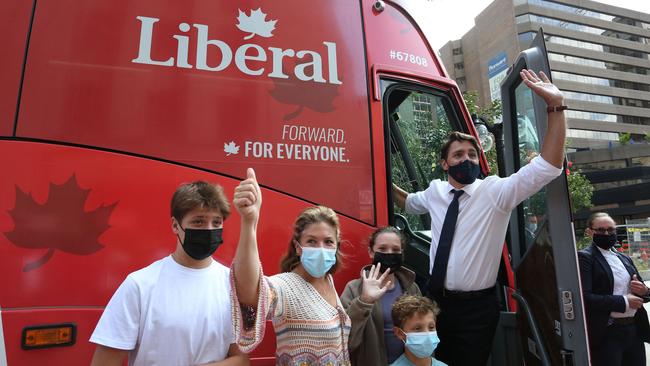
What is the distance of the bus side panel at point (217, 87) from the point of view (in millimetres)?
2156

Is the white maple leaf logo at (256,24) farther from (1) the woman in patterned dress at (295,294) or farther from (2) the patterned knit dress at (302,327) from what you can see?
(2) the patterned knit dress at (302,327)

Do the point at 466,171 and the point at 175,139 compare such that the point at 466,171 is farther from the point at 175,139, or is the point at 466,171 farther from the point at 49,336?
the point at 49,336

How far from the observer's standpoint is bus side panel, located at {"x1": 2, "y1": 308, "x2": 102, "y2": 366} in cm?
189

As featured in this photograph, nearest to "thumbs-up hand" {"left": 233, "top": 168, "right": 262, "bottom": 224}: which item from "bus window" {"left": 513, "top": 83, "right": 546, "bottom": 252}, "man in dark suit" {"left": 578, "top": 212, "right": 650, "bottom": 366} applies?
"bus window" {"left": 513, "top": 83, "right": 546, "bottom": 252}

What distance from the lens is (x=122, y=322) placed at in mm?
1526

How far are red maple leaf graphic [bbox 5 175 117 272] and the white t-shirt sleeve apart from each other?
614 millimetres

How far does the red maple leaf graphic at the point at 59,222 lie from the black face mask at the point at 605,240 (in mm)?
3932

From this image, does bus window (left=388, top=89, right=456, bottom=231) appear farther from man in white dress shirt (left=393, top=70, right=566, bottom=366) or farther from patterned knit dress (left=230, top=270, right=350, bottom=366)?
patterned knit dress (left=230, top=270, right=350, bottom=366)

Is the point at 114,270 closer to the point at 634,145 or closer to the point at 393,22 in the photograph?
the point at 393,22

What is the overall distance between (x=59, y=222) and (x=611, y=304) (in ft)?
13.0

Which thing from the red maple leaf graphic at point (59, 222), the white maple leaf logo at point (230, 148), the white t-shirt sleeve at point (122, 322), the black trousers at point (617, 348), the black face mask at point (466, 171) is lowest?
the black trousers at point (617, 348)

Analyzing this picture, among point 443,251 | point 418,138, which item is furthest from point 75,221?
point 418,138

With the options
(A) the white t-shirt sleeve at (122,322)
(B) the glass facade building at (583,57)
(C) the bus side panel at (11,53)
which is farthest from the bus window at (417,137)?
(B) the glass facade building at (583,57)

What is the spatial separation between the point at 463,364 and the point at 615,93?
67.3 metres
